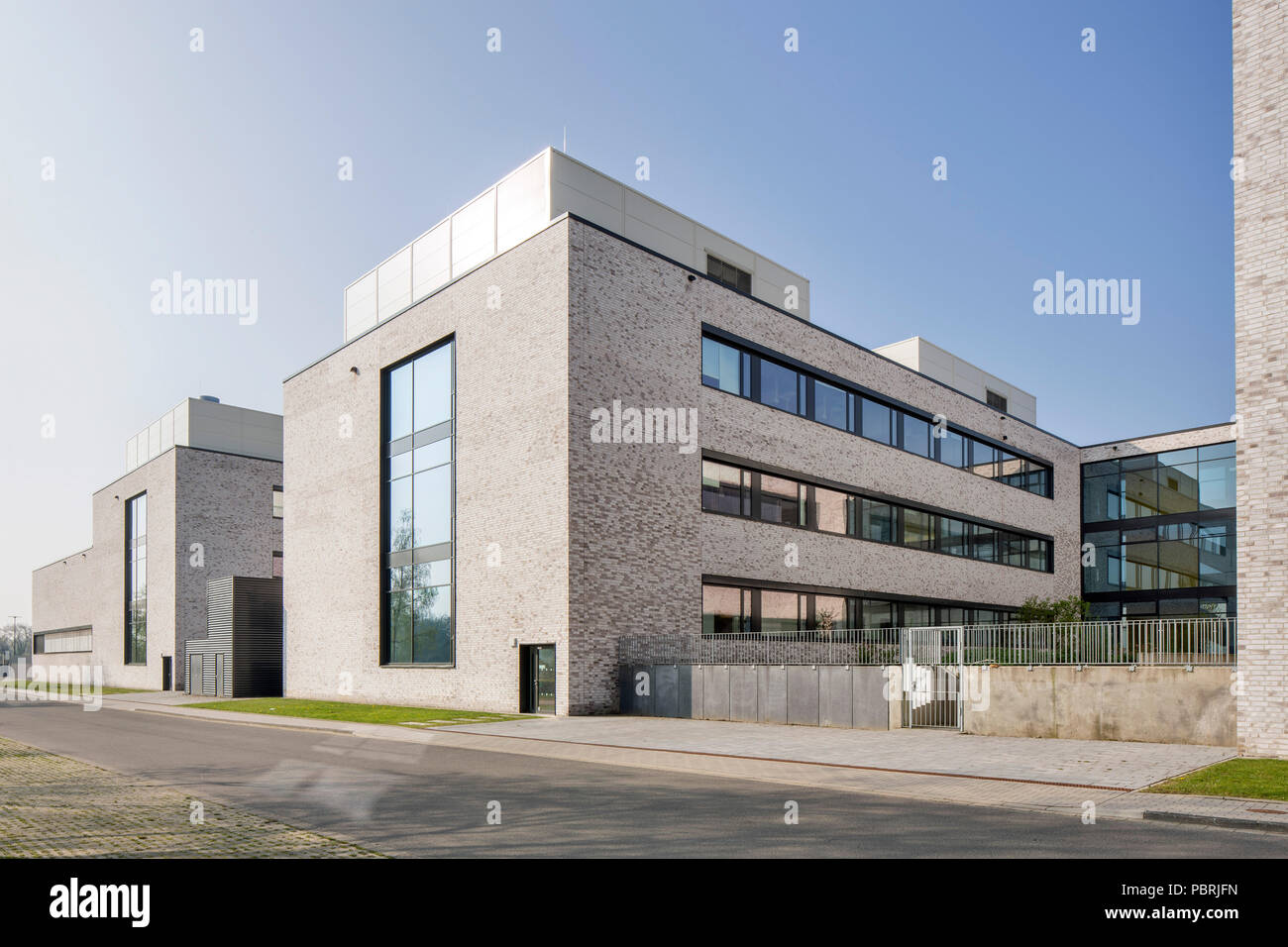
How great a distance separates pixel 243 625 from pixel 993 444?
123 ft

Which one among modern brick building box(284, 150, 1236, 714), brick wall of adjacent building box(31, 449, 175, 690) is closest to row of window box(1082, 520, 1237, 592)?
modern brick building box(284, 150, 1236, 714)

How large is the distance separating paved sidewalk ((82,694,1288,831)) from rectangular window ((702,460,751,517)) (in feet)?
29.0

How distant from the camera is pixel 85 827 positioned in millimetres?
9180

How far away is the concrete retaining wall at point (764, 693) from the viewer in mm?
21656

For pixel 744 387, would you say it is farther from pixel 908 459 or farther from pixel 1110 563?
pixel 1110 563

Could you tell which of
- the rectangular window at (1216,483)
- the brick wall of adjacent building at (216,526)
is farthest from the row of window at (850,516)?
the brick wall of adjacent building at (216,526)

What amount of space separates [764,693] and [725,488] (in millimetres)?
8910

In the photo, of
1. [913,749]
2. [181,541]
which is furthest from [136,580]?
[913,749]

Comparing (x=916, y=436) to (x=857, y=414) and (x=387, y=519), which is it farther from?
(x=387, y=519)

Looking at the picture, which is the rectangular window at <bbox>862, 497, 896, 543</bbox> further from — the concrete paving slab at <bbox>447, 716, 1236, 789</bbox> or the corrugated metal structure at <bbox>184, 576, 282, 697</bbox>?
the corrugated metal structure at <bbox>184, 576, 282, 697</bbox>

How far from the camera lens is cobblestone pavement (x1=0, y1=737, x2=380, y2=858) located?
8.00 meters

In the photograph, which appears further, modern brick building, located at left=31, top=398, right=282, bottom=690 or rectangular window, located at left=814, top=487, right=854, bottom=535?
modern brick building, located at left=31, top=398, right=282, bottom=690
